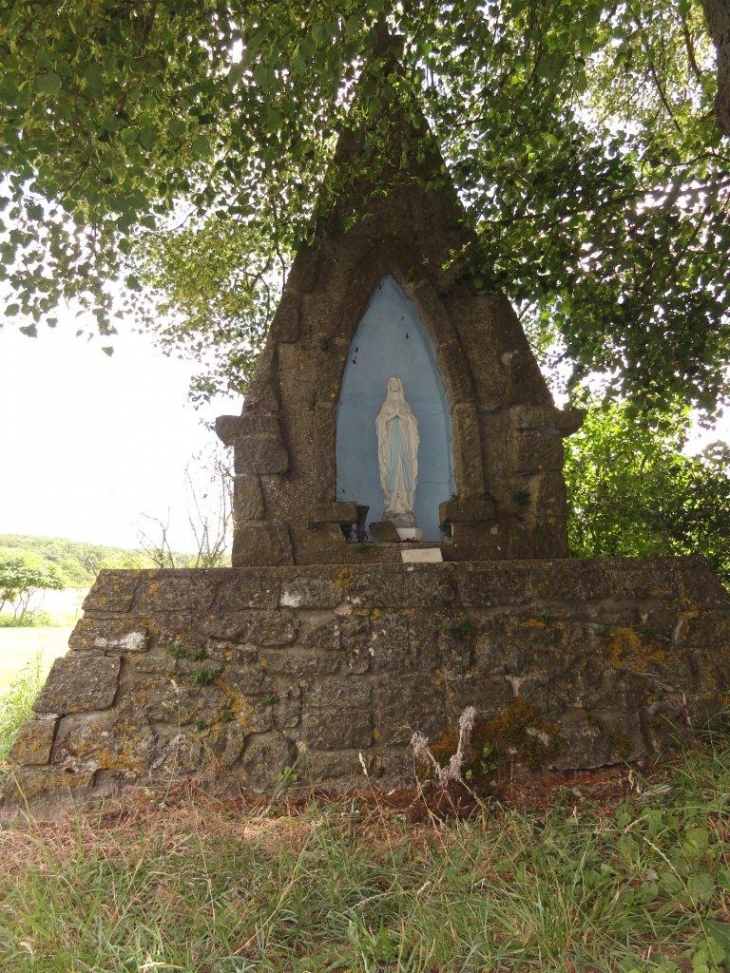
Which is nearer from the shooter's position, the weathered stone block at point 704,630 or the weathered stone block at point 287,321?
the weathered stone block at point 704,630

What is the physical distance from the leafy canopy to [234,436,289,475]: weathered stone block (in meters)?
1.28

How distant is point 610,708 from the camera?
386cm

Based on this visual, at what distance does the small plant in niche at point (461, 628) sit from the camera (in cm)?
398

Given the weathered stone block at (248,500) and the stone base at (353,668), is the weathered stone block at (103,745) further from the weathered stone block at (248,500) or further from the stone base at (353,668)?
the weathered stone block at (248,500)

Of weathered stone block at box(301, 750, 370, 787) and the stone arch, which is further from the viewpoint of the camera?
the stone arch

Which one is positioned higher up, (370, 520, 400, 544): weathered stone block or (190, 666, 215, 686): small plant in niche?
(370, 520, 400, 544): weathered stone block

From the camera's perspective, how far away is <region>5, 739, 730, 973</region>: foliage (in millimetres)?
2393

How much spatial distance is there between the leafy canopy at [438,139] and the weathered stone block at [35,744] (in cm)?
262

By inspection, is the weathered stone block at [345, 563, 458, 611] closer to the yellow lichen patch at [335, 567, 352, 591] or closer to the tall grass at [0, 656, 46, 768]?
the yellow lichen patch at [335, 567, 352, 591]

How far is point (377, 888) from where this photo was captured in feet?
9.32

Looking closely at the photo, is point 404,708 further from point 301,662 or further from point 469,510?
point 469,510

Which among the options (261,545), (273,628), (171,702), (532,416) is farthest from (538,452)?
(171,702)

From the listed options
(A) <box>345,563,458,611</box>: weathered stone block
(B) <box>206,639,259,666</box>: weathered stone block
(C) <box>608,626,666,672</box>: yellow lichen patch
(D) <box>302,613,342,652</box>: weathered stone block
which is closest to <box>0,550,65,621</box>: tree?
(B) <box>206,639,259,666</box>: weathered stone block

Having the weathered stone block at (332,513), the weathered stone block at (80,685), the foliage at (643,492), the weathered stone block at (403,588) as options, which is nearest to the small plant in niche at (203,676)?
the weathered stone block at (80,685)
